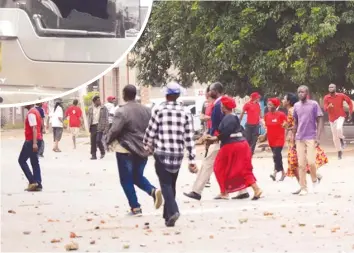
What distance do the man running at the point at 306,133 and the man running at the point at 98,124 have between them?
9.64 meters

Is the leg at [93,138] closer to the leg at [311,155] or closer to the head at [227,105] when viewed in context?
the leg at [311,155]

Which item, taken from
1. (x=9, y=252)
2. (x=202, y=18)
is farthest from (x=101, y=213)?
(x=202, y=18)

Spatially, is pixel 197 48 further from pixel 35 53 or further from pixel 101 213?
pixel 35 53

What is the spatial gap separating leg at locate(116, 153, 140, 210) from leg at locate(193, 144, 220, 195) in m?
1.78

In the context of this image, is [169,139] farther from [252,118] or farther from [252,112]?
[252,118]

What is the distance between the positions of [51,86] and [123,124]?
242 inches

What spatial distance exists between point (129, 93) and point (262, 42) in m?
14.6

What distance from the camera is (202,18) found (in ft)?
83.4

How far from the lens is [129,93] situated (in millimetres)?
Result: 10469

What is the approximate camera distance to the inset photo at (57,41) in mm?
4000

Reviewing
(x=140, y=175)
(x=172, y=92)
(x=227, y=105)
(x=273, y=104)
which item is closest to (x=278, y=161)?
(x=273, y=104)

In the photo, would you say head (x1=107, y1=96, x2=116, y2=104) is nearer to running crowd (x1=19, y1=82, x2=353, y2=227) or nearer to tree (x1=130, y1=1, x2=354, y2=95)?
tree (x1=130, y1=1, x2=354, y2=95)

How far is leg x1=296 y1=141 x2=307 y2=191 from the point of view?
1265 centimetres

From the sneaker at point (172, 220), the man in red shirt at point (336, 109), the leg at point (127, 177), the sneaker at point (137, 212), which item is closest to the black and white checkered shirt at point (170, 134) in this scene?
the sneaker at point (172, 220)
